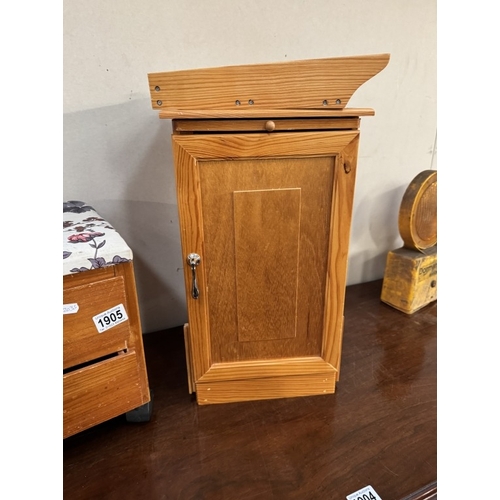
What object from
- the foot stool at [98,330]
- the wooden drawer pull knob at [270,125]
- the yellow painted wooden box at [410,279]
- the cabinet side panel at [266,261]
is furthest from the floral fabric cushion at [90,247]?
the yellow painted wooden box at [410,279]

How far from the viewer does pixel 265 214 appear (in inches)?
28.5

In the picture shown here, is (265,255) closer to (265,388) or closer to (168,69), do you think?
(265,388)

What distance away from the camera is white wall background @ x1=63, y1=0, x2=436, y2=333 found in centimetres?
87

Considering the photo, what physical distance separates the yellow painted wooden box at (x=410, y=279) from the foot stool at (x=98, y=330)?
87cm

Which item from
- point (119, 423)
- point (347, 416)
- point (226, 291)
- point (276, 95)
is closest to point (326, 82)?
point (276, 95)

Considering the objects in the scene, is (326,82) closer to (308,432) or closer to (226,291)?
(226,291)

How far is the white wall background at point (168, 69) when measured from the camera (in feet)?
2.84

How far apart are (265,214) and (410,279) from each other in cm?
68

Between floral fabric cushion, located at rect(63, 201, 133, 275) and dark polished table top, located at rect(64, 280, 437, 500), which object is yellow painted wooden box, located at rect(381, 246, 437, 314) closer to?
dark polished table top, located at rect(64, 280, 437, 500)

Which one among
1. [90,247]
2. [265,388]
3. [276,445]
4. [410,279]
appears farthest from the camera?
[410,279]

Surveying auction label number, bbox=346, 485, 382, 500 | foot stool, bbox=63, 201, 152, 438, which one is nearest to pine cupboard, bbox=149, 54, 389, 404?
foot stool, bbox=63, 201, 152, 438

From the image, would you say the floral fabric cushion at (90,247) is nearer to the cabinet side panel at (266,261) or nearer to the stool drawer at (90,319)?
the stool drawer at (90,319)

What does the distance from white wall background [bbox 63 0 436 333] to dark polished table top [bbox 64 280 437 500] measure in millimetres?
417

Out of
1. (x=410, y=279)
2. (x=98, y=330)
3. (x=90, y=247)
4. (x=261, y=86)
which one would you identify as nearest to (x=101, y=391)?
(x=98, y=330)
